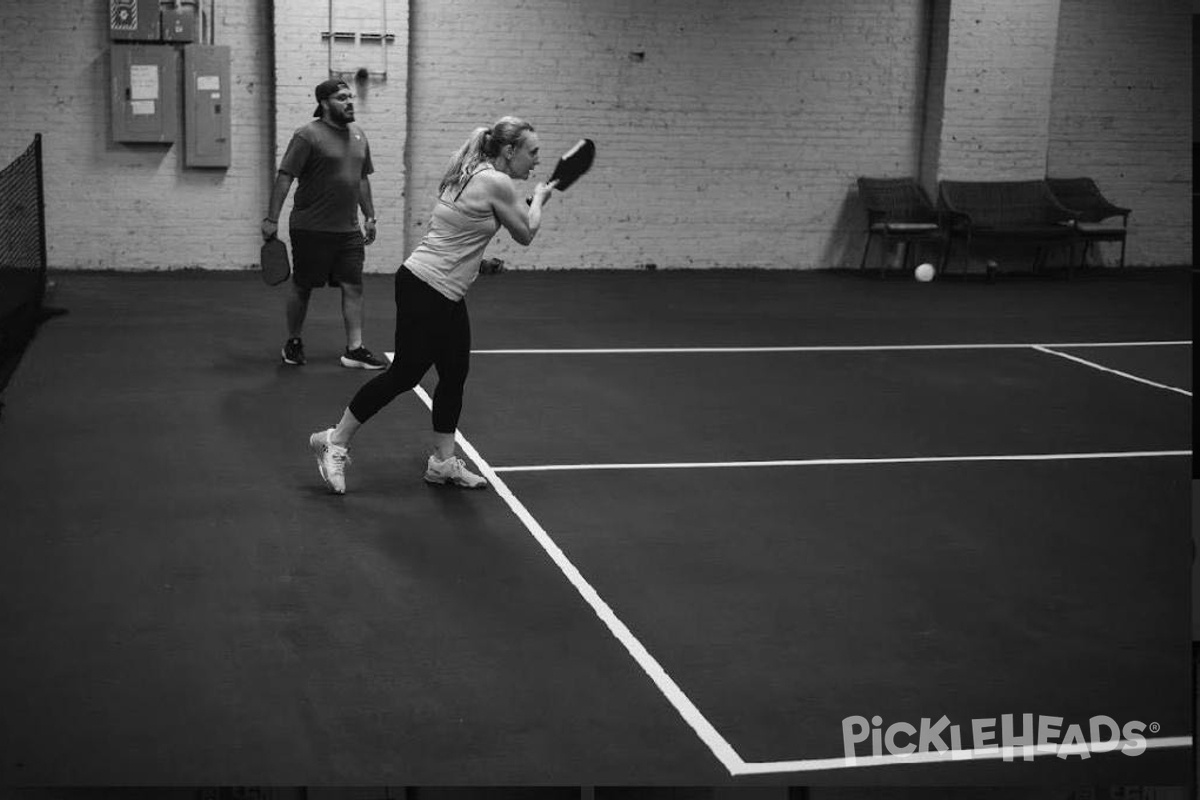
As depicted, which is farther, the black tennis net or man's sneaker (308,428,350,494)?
the black tennis net

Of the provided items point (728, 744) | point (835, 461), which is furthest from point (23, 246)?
point (728, 744)

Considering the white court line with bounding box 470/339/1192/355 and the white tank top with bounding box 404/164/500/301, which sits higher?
the white tank top with bounding box 404/164/500/301

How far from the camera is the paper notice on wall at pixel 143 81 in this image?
15.1m

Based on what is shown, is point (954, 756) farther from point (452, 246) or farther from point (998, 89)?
point (998, 89)

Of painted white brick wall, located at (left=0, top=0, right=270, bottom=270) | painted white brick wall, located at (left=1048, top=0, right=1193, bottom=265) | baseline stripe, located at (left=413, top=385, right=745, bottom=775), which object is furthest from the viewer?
painted white brick wall, located at (left=1048, top=0, right=1193, bottom=265)

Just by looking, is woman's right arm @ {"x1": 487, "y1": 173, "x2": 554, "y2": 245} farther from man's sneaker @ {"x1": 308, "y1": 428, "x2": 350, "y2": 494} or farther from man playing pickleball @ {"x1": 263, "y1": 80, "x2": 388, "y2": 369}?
man playing pickleball @ {"x1": 263, "y1": 80, "x2": 388, "y2": 369}

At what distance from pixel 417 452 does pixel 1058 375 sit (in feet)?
17.4

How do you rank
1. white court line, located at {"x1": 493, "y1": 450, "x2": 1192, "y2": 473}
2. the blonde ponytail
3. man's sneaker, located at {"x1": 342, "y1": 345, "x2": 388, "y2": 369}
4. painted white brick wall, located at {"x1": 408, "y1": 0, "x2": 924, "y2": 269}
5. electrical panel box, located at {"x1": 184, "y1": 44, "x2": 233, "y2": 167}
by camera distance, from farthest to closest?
1. painted white brick wall, located at {"x1": 408, "y1": 0, "x2": 924, "y2": 269}
2. electrical panel box, located at {"x1": 184, "y1": 44, "x2": 233, "y2": 167}
3. man's sneaker, located at {"x1": 342, "y1": 345, "x2": 388, "y2": 369}
4. white court line, located at {"x1": 493, "y1": 450, "x2": 1192, "y2": 473}
5. the blonde ponytail

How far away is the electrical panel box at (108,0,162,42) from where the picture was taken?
14.9 m

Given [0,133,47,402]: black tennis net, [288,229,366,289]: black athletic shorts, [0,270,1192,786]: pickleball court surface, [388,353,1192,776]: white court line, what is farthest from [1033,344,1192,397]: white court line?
[0,133,47,402]: black tennis net

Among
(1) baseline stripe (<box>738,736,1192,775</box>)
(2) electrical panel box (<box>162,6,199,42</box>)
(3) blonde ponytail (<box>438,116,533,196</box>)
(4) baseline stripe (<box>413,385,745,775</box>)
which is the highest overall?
(2) electrical panel box (<box>162,6,199,42</box>)

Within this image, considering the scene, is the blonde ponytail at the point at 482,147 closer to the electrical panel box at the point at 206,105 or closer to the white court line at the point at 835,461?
the white court line at the point at 835,461

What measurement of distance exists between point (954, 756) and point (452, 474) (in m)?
3.56

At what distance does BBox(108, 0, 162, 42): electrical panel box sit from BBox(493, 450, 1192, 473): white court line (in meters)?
8.90
